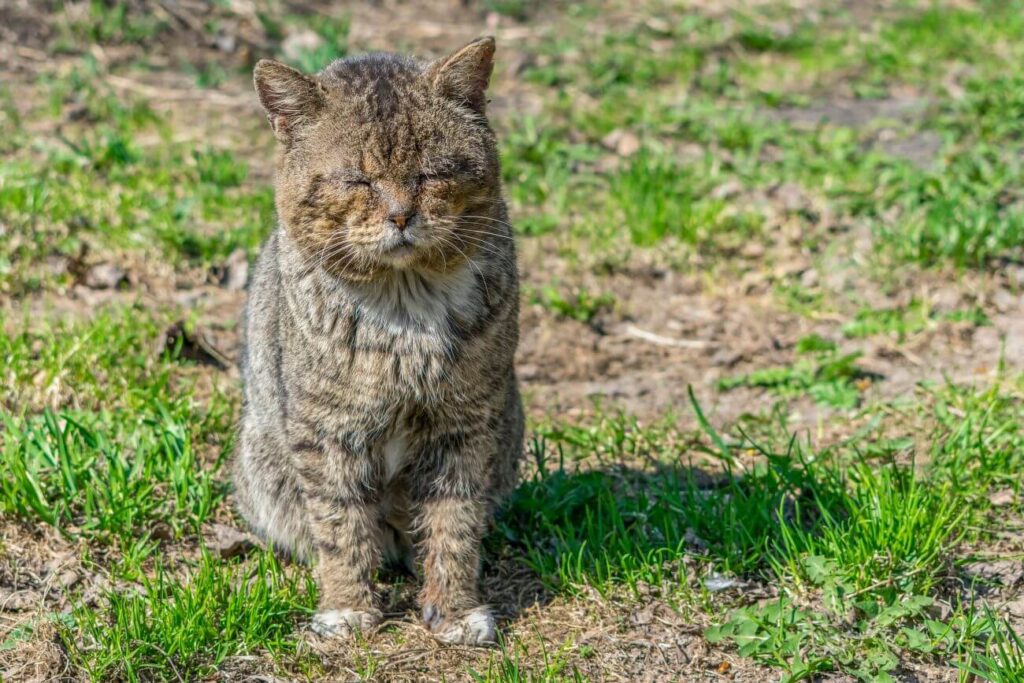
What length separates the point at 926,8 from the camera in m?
10.6

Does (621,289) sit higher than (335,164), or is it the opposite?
(335,164)

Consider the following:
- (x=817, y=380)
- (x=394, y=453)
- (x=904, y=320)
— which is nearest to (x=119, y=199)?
(x=394, y=453)

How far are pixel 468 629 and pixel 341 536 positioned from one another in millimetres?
507

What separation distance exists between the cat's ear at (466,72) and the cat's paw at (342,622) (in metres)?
1.65

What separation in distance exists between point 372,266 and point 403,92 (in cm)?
53

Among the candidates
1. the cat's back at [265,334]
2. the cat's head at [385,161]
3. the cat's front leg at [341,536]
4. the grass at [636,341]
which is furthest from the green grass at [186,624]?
the cat's head at [385,161]

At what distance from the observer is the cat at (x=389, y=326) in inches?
135

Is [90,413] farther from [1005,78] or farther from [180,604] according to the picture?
[1005,78]

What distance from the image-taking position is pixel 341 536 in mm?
3820

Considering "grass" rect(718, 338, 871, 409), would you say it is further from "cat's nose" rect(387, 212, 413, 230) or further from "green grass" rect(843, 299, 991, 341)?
"cat's nose" rect(387, 212, 413, 230)

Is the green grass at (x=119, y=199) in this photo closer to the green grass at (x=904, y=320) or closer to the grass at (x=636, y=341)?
the grass at (x=636, y=341)

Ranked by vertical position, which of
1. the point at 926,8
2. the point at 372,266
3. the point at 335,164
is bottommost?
the point at 372,266

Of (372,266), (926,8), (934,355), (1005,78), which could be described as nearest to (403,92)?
(372,266)

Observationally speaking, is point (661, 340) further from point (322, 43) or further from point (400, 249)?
point (322, 43)
